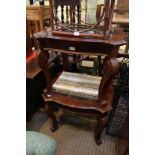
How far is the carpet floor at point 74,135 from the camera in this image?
1.41 meters

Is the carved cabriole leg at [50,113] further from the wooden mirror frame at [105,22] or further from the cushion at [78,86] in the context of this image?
the wooden mirror frame at [105,22]

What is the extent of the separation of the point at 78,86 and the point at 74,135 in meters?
0.48

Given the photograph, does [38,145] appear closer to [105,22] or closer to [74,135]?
[105,22]

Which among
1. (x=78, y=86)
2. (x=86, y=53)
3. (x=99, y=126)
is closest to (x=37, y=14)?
(x=78, y=86)

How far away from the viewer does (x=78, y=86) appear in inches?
52.0

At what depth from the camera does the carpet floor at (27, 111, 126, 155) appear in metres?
1.41

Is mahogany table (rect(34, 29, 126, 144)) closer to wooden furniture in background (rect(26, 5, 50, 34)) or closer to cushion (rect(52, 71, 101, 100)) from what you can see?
cushion (rect(52, 71, 101, 100))

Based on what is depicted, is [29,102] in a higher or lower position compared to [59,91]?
lower

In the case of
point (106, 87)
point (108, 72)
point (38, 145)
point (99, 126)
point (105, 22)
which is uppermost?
point (105, 22)

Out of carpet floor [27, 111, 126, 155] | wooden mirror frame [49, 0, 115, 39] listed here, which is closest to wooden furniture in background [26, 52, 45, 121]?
carpet floor [27, 111, 126, 155]

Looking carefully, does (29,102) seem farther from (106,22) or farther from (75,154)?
(106,22)

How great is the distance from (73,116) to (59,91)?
1.61 feet
